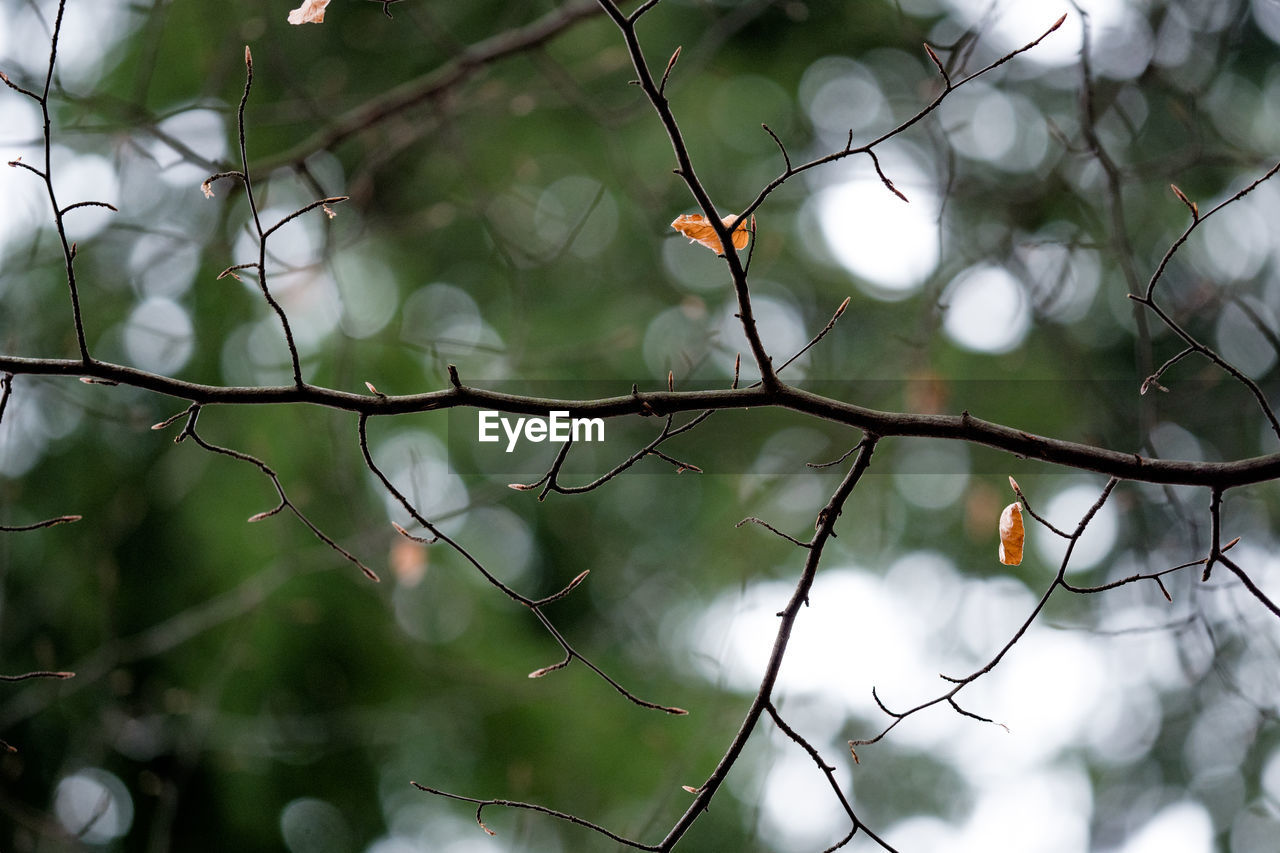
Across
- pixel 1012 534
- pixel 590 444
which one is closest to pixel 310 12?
pixel 1012 534

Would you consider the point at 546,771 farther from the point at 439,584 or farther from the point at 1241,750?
the point at 1241,750

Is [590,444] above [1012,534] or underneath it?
above

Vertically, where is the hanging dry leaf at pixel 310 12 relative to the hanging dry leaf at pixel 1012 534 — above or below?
above

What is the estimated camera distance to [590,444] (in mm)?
3195

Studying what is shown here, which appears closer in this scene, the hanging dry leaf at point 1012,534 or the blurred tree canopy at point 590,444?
the hanging dry leaf at point 1012,534

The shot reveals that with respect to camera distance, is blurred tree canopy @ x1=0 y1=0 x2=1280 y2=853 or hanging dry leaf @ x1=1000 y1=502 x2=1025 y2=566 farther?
blurred tree canopy @ x1=0 y1=0 x2=1280 y2=853

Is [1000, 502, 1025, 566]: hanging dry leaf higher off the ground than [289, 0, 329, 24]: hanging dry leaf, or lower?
lower

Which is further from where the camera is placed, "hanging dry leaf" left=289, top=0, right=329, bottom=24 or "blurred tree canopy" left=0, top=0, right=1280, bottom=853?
"blurred tree canopy" left=0, top=0, right=1280, bottom=853

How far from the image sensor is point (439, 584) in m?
3.25

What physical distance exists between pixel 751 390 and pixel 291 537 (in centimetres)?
223

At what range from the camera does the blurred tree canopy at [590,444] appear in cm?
265

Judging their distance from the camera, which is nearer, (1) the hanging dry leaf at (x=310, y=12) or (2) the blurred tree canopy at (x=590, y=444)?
(1) the hanging dry leaf at (x=310, y=12)

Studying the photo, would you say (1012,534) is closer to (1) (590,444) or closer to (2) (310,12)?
(2) (310,12)

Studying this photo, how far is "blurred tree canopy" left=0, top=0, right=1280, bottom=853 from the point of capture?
104 inches
